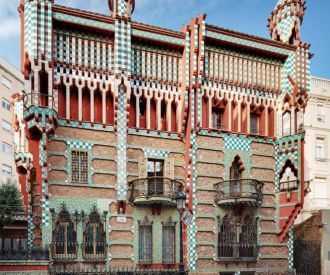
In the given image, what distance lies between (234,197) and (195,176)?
6.89 ft

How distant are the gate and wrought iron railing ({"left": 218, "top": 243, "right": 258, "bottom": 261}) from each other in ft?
19.4

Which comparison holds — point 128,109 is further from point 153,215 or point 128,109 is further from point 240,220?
point 240,220

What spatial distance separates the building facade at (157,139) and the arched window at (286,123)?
6 centimetres

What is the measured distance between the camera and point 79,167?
67.8ft

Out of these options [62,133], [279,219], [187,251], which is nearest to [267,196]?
[279,219]

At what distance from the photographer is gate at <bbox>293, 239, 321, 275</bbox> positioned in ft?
88.0

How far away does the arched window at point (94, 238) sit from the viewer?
20.2 m

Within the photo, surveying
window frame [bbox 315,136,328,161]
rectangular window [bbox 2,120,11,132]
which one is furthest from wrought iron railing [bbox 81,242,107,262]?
rectangular window [bbox 2,120,11,132]

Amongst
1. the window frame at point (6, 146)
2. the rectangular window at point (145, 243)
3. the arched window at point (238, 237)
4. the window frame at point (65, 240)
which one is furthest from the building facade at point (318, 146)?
the window frame at point (6, 146)

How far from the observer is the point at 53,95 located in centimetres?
2022

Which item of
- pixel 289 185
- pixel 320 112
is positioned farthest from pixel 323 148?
pixel 289 185

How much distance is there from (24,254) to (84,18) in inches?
418

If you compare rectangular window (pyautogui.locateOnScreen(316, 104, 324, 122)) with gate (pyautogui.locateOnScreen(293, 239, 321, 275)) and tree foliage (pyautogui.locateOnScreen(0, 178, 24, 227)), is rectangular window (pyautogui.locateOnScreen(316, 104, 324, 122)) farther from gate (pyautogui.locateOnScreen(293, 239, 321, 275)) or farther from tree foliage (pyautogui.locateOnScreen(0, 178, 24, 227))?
tree foliage (pyautogui.locateOnScreen(0, 178, 24, 227))

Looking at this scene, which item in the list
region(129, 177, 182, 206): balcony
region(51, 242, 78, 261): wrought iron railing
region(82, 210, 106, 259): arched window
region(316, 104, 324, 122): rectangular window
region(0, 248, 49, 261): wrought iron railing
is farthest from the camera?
region(316, 104, 324, 122): rectangular window
